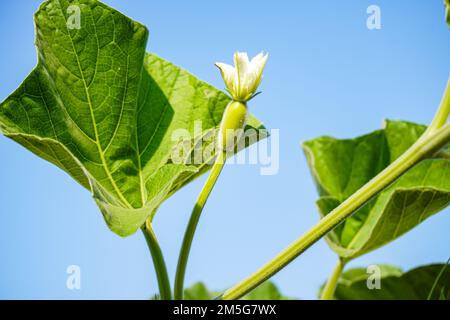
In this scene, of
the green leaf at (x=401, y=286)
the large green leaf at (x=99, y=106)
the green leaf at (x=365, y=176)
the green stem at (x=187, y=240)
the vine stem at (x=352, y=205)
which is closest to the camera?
the vine stem at (x=352, y=205)

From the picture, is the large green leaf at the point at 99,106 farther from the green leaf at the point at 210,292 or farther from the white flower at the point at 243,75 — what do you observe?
the green leaf at the point at 210,292

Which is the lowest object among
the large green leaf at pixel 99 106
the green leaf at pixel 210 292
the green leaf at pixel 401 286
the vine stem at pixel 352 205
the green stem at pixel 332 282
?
the green leaf at pixel 210 292

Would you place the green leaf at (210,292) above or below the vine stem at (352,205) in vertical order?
below

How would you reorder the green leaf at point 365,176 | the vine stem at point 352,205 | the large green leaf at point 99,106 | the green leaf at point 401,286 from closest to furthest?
Answer: the vine stem at point 352,205
the large green leaf at point 99,106
the green leaf at point 365,176
the green leaf at point 401,286

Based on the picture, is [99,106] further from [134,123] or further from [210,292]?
[210,292]

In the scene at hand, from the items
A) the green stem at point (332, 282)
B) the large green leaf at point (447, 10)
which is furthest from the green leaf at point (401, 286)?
the large green leaf at point (447, 10)

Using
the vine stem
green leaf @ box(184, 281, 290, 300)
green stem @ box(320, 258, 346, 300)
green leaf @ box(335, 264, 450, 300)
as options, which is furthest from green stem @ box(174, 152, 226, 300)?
A: green leaf @ box(184, 281, 290, 300)

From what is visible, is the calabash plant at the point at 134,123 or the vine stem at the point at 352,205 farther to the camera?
the calabash plant at the point at 134,123
